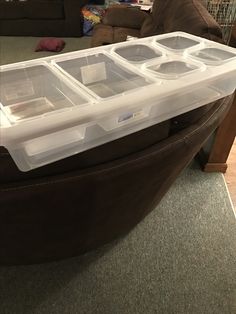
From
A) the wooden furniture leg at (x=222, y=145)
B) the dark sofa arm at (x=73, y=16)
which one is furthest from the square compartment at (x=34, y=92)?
the dark sofa arm at (x=73, y=16)

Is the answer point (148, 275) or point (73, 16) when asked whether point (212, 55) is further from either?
point (73, 16)

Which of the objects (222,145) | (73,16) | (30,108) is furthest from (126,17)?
(30,108)

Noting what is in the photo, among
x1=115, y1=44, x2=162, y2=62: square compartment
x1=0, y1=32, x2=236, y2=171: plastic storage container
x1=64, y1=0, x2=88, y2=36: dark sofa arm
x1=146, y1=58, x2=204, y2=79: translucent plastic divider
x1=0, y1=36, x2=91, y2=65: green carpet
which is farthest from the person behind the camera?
x1=64, y1=0, x2=88, y2=36: dark sofa arm

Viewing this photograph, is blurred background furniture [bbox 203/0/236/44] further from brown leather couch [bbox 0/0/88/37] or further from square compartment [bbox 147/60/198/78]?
brown leather couch [bbox 0/0/88/37]

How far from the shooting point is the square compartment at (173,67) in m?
0.83

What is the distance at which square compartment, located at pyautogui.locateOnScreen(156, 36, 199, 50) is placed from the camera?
103 centimetres

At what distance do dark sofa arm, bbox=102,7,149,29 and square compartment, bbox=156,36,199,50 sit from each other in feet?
5.22

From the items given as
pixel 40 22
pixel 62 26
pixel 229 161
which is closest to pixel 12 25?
pixel 40 22

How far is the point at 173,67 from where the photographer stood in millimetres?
870

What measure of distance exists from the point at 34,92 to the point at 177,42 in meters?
0.60

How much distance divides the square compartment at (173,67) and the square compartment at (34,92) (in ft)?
0.90

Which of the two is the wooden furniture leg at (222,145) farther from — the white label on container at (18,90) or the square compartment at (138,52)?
the white label on container at (18,90)

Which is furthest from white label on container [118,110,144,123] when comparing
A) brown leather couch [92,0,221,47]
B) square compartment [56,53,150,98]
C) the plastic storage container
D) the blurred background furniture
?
the blurred background furniture

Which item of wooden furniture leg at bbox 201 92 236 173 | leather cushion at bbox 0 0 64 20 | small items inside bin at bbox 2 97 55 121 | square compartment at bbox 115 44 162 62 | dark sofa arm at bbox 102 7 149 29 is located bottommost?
wooden furniture leg at bbox 201 92 236 173
